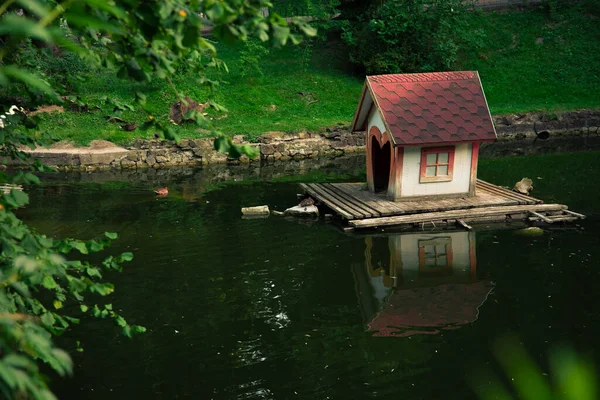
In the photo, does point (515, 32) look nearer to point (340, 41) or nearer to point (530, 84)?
point (530, 84)

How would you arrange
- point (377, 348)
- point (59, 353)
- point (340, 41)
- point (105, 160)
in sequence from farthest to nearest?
point (340, 41) → point (105, 160) → point (377, 348) → point (59, 353)

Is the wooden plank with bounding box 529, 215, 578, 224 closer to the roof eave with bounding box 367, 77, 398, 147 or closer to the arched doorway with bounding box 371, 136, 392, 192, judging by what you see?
the roof eave with bounding box 367, 77, 398, 147

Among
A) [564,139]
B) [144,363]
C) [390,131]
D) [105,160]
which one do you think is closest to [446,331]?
[144,363]

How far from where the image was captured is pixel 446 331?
12.0 m

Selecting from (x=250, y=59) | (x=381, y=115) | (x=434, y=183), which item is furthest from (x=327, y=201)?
(x=250, y=59)

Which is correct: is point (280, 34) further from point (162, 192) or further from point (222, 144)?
point (162, 192)

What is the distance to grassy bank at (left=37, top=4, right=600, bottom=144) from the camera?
28.7 metres

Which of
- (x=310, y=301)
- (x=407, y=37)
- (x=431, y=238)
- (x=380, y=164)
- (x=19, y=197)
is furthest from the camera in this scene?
(x=407, y=37)

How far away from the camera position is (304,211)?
18750 millimetres

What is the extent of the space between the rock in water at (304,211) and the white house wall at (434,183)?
222cm

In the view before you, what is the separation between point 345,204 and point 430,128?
278cm

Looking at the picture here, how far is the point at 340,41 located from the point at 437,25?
18.2 feet

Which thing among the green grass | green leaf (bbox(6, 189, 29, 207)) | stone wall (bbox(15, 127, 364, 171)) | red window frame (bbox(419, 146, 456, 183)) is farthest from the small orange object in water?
green leaf (bbox(6, 189, 29, 207))

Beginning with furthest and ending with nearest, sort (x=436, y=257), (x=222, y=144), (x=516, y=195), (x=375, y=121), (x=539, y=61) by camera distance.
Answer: (x=539, y=61), (x=375, y=121), (x=516, y=195), (x=436, y=257), (x=222, y=144)
